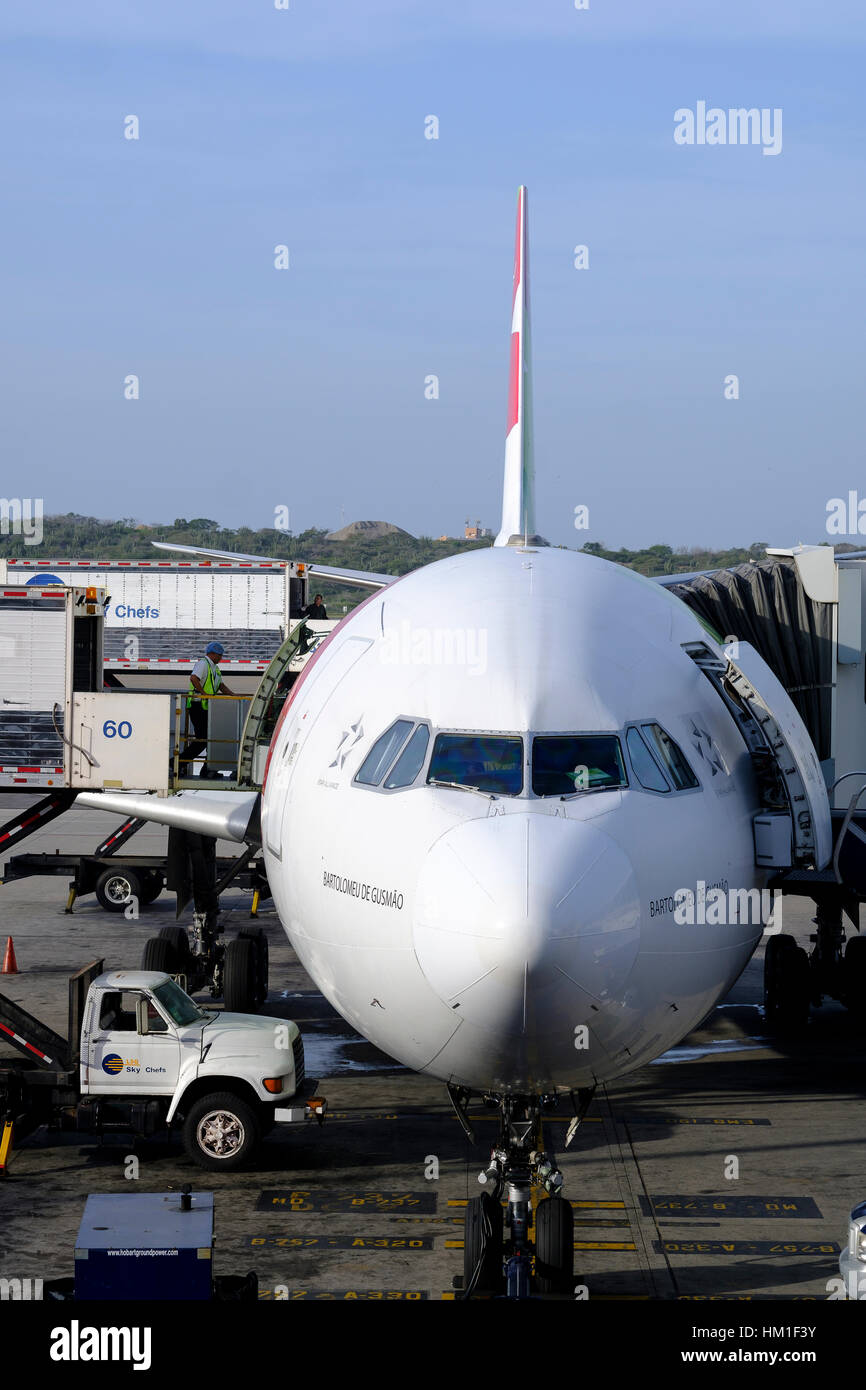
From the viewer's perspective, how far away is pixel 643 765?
11.1 meters

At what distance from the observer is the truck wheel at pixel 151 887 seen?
30750mm

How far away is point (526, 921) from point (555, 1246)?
12.3ft

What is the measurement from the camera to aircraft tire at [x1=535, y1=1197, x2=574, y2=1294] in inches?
473

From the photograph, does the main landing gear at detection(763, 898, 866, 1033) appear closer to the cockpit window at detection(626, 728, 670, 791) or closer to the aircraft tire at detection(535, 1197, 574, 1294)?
the aircraft tire at detection(535, 1197, 574, 1294)

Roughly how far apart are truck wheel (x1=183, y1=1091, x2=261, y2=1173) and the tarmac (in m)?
0.18

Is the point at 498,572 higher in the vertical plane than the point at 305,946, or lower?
higher

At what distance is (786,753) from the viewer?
1280cm

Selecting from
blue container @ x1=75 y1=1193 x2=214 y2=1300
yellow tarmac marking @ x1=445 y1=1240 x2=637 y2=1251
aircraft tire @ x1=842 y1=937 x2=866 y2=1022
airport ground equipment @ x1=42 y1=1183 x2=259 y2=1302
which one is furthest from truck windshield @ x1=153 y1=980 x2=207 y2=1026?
aircraft tire @ x1=842 y1=937 x2=866 y2=1022

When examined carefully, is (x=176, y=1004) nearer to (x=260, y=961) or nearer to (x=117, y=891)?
(x=260, y=961)

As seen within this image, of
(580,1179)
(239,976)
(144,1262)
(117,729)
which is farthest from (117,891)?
(144,1262)
